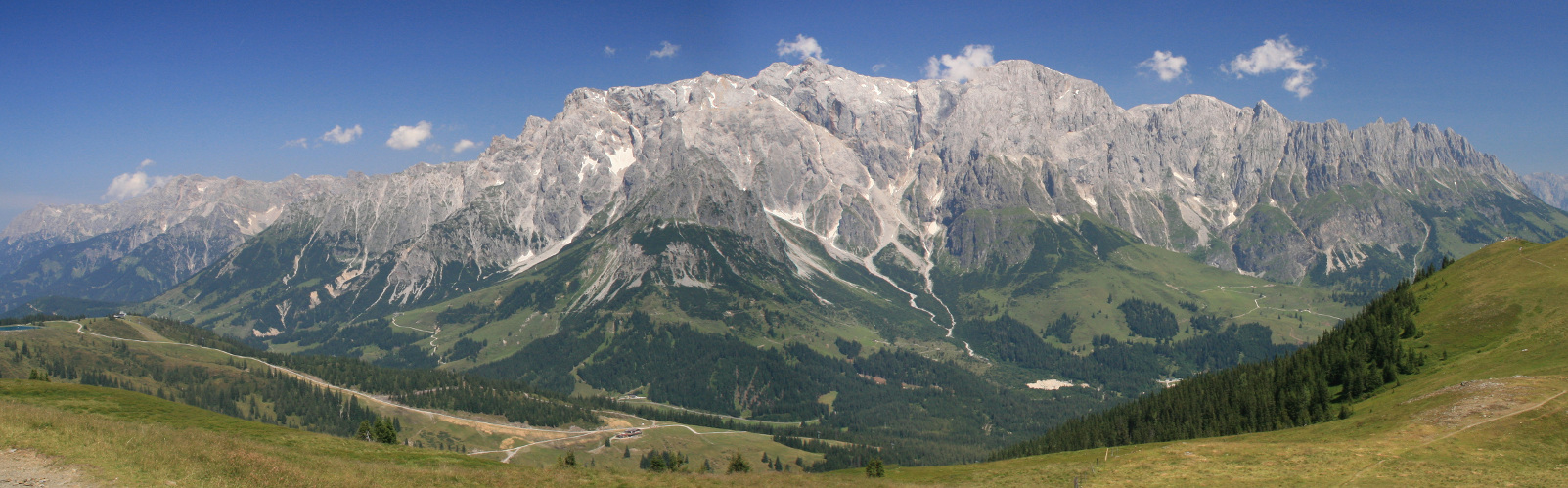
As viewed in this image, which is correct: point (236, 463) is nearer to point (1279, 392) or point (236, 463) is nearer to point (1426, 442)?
point (1426, 442)

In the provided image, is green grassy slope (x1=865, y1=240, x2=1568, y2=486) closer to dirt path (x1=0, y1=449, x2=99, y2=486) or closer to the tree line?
the tree line

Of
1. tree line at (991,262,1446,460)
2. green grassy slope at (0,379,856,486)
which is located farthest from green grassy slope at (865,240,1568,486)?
green grassy slope at (0,379,856,486)

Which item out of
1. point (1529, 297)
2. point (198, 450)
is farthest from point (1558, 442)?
point (198, 450)

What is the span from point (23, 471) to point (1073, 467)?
76.9m

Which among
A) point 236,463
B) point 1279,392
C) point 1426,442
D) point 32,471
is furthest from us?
point 1279,392

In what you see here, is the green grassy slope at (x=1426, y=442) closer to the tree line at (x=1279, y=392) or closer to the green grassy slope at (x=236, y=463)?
the tree line at (x=1279, y=392)

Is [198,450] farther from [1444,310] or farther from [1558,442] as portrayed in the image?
[1444,310]

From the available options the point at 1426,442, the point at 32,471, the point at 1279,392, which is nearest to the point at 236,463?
the point at 32,471

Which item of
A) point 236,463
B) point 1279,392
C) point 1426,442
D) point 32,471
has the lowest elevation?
point 1426,442

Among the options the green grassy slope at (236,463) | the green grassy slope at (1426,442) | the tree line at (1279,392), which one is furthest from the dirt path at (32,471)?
the tree line at (1279,392)

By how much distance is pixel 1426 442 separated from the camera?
240ft

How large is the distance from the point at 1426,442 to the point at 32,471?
99.8 meters

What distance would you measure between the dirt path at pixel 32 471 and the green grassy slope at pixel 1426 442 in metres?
66.5

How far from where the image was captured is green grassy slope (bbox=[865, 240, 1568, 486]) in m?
66.8
